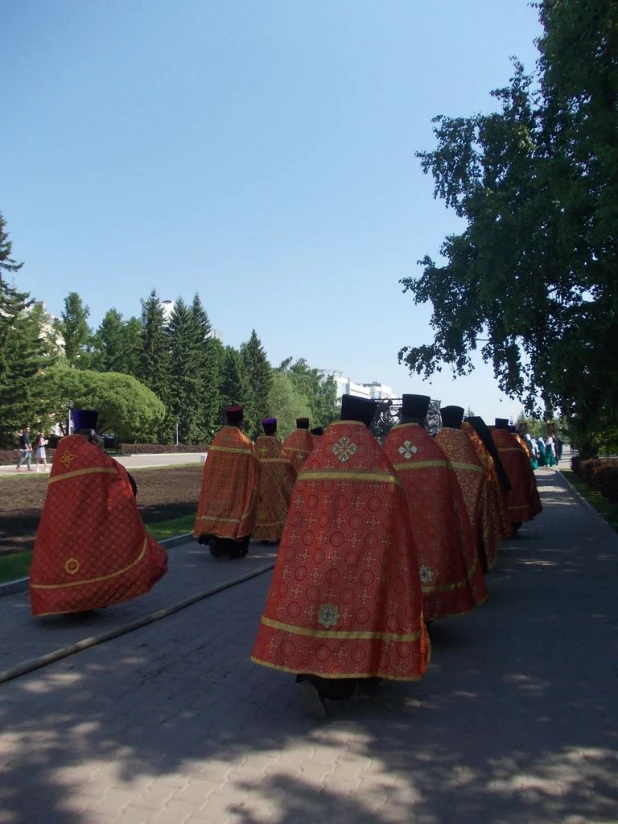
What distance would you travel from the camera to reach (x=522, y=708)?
5.51 metres

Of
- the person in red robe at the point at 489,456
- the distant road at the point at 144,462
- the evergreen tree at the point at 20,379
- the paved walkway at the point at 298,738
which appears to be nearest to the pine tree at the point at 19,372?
the evergreen tree at the point at 20,379

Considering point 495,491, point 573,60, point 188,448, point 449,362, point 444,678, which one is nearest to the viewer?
point 444,678

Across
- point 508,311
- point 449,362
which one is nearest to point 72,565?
point 508,311

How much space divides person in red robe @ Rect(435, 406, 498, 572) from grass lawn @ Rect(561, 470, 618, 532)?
784 centimetres

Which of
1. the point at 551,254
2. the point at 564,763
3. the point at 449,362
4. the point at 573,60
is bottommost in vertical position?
the point at 564,763

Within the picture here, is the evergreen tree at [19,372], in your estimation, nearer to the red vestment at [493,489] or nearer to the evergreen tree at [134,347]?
the evergreen tree at [134,347]

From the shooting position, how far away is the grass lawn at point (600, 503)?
708 inches

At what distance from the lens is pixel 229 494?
12297 mm

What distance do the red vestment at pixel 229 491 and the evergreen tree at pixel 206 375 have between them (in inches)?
2834

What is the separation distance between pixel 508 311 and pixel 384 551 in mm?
8166

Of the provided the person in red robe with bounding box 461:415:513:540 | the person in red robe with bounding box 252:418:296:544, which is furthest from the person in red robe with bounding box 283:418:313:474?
the person in red robe with bounding box 461:415:513:540

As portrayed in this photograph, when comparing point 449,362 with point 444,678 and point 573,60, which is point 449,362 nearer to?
point 573,60

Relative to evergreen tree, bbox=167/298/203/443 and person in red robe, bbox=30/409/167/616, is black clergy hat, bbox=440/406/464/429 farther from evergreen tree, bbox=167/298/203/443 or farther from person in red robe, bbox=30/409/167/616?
evergreen tree, bbox=167/298/203/443

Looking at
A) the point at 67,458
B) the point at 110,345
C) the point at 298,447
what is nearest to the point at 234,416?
the point at 298,447
